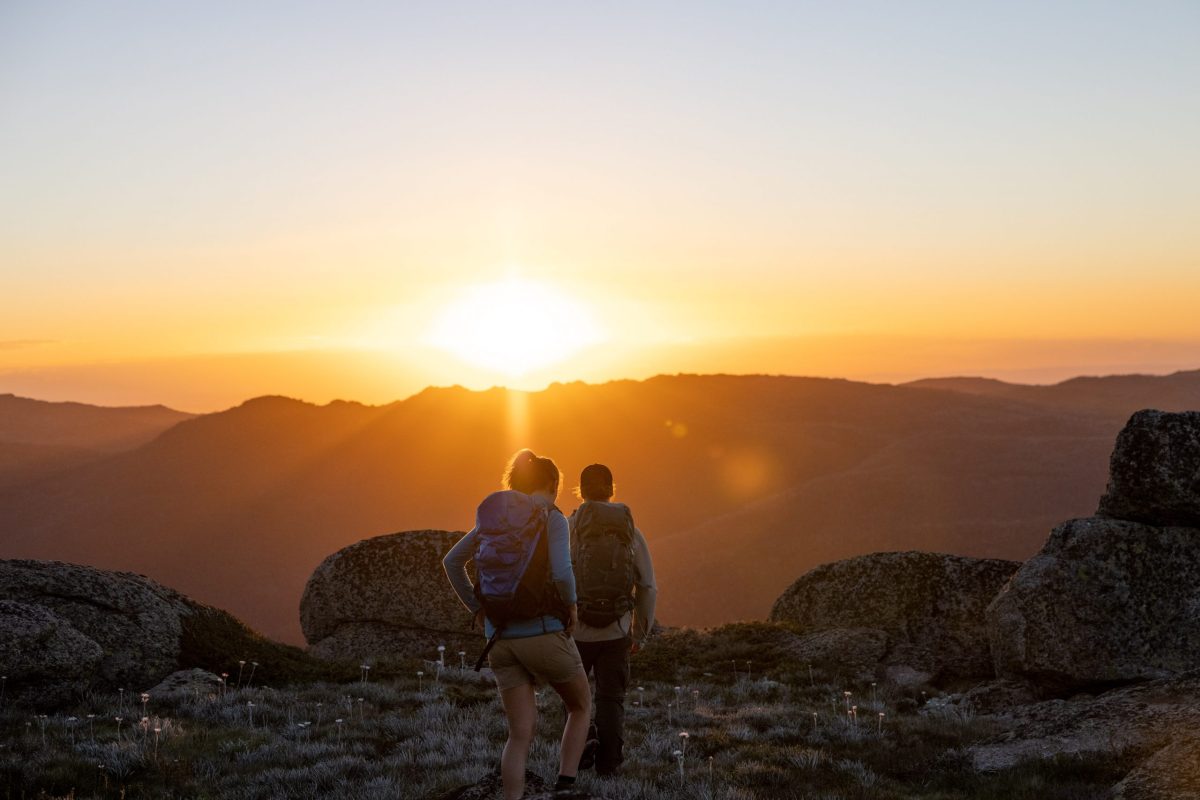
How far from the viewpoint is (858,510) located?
6431cm

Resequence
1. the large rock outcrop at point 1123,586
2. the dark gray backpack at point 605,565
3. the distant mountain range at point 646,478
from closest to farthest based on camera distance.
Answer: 1. the dark gray backpack at point 605,565
2. the large rock outcrop at point 1123,586
3. the distant mountain range at point 646,478

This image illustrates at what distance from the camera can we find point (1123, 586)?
12195mm

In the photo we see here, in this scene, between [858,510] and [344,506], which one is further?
[344,506]

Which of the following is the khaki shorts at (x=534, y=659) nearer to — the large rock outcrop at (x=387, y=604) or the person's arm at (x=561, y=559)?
the person's arm at (x=561, y=559)

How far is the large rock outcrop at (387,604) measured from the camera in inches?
694

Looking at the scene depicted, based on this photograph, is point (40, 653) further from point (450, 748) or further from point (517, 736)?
point (517, 736)

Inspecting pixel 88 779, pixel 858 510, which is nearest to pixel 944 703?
pixel 88 779

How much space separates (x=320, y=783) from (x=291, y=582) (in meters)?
75.4

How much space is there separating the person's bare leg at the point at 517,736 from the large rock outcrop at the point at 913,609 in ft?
32.4

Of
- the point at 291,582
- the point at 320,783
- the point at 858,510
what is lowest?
the point at 291,582

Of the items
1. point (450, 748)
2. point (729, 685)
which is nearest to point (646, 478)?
point (729, 685)

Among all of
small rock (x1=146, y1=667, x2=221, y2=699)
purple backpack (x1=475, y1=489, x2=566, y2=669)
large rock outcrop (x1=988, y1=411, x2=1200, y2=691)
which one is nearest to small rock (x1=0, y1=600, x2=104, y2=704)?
small rock (x1=146, y1=667, x2=221, y2=699)

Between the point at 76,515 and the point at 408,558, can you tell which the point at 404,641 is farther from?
Result: the point at 76,515

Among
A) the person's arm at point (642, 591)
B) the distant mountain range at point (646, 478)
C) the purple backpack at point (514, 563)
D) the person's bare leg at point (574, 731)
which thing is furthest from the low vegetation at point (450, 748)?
the distant mountain range at point (646, 478)
